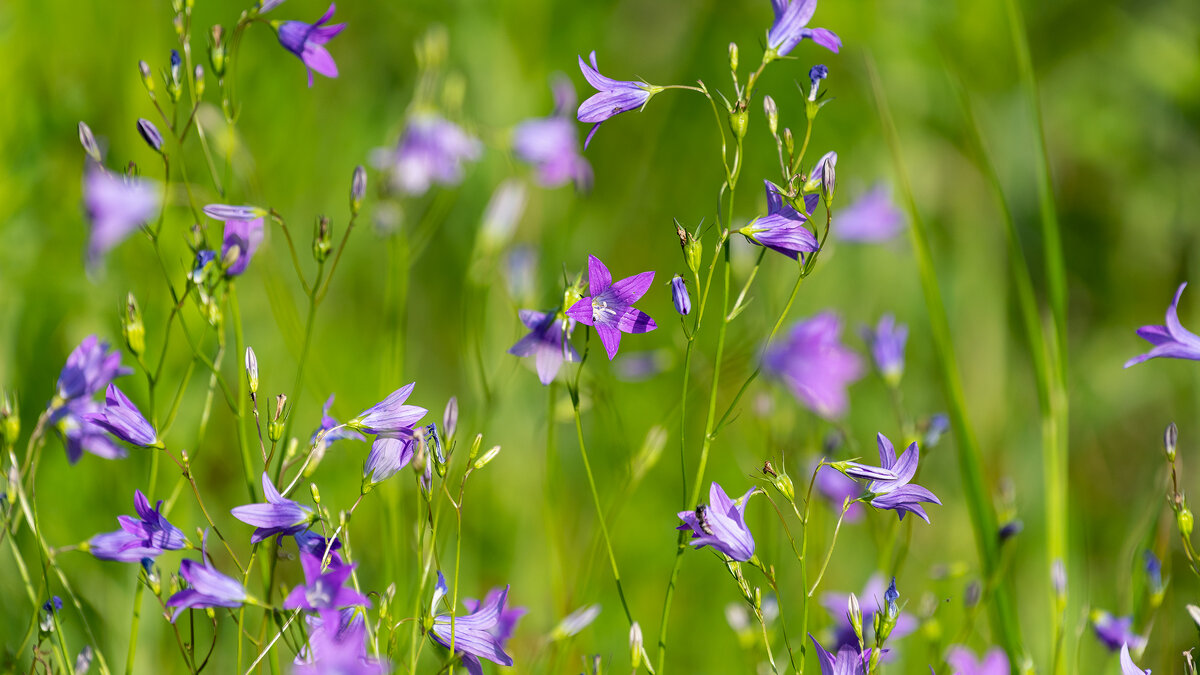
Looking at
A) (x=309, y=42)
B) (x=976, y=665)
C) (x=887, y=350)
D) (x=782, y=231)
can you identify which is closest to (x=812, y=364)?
(x=887, y=350)

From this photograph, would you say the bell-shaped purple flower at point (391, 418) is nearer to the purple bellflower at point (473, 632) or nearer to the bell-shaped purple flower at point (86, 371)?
the purple bellflower at point (473, 632)

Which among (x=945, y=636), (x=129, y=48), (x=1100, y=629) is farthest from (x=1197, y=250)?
(x=129, y=48)

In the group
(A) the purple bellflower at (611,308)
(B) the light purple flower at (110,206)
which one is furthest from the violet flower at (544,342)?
(B) the light purple flower at (110,206)

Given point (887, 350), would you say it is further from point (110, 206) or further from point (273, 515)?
point (110, 206)

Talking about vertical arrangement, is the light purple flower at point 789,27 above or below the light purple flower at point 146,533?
above

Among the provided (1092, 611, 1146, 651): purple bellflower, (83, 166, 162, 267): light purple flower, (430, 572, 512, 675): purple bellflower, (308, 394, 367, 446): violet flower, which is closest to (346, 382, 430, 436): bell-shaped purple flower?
(308, 394, 367, 446): violet flower

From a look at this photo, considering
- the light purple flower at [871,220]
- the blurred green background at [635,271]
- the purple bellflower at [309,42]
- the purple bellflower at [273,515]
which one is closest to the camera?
the purple bellflower at [273,515]

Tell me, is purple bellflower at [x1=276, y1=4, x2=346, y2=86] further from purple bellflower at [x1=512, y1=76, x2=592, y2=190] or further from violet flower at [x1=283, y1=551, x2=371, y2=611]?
purple bellflower at [x1=512, y1=76, x2=592, y2=190]
